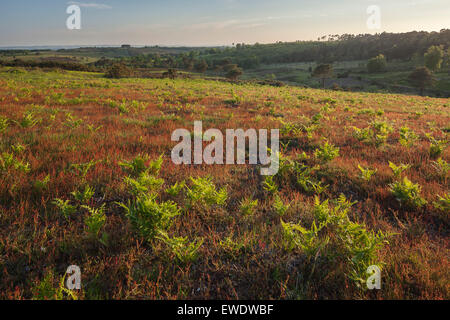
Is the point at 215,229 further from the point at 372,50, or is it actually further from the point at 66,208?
the point at 372,50

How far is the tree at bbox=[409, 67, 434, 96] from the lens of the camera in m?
55.5

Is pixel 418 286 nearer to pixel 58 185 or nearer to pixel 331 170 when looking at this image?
pixel 331 170

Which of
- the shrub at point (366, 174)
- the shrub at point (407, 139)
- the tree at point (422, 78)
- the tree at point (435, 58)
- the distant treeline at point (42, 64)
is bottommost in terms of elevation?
the shrub at point (366, 174)

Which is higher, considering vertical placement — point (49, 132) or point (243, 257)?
point (49, 132)

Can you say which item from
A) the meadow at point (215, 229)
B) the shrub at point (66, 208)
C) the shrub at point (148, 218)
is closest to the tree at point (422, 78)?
the meadow at point (215, 229)

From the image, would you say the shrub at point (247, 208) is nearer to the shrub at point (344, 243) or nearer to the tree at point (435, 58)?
the shrub at point (344, 243)

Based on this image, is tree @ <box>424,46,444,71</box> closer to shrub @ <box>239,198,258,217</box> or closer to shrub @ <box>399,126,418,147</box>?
shrub @ <box>399,126,418,147</box>

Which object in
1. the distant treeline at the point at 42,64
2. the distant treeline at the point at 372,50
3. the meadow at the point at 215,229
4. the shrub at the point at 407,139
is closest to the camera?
the meadow at the point at 215,229

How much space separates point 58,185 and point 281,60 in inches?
6320

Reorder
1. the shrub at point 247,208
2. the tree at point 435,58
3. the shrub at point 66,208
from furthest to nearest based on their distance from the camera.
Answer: the tree at point 435,58 < the shrub at point 247,208 < the shrub at point 66,208

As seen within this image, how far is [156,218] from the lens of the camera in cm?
314

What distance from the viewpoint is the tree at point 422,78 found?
5553 cm

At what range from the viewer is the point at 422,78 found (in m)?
55.8

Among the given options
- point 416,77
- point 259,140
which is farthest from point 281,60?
point 259,140
